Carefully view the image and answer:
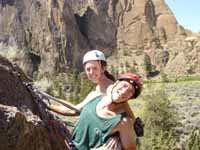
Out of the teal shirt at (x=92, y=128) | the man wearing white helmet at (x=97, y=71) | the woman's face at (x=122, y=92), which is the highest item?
the man wearing white helmet at (x=97, y=71)

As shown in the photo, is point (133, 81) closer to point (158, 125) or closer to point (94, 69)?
point (94, 69)

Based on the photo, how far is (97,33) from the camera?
111m

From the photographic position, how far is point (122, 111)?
348 centimetres

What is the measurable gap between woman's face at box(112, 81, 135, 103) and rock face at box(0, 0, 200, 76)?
283 ft

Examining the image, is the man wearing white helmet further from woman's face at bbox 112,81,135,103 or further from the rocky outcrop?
the rocky outcrop

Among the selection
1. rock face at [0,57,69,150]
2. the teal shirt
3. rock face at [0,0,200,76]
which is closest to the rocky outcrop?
rock face at [0,0,200,76]

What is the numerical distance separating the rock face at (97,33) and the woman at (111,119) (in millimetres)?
86171

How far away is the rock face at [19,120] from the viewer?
155 inches

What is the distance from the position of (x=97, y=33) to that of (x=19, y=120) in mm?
107131

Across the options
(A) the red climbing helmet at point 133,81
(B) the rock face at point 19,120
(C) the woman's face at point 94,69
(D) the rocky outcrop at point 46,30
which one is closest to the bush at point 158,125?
(B) the rock face at point 19,120

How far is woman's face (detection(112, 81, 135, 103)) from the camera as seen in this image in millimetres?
3424

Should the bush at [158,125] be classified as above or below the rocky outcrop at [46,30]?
below

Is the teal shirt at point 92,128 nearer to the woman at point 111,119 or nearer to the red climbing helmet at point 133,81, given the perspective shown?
the woman at point 111,119

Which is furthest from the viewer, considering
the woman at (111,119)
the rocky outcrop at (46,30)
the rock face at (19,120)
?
the rocky outcrop at (46,30)
